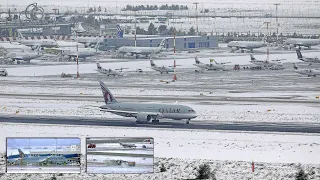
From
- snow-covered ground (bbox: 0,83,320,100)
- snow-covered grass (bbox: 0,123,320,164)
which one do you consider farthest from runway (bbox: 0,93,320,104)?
snow-covered grass (bbox: 0,123,320,164)

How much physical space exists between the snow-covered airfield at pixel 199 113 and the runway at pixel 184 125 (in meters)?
0.10

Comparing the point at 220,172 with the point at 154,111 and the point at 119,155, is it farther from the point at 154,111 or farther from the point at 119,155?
the point at 154,111

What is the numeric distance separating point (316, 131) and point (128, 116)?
18.7m

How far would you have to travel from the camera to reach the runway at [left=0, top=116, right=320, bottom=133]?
65.2 m

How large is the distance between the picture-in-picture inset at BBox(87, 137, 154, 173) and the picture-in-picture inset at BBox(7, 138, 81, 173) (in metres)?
1.03

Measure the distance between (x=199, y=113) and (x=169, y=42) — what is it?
11679 centimetres

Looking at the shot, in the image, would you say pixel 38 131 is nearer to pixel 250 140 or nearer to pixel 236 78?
pixel 250 140

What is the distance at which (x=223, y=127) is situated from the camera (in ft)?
216

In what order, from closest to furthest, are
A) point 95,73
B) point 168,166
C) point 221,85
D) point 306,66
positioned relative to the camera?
1. point 168,166
2. point 221,85
3. point 95,73
4. point 306,66

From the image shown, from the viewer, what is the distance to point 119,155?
44500 mm

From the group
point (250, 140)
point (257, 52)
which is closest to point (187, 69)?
point (257, 52)

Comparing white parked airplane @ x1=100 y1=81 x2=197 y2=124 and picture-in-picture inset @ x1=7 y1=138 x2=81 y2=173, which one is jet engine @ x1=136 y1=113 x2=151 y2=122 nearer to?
white parked airplane @ x1=100 y1=81 x2=197 y2=124

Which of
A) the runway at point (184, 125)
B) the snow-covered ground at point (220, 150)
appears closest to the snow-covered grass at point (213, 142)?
the snow-covered ground at point (220, 150)

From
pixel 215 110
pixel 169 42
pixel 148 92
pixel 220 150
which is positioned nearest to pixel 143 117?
pixel 215 110
